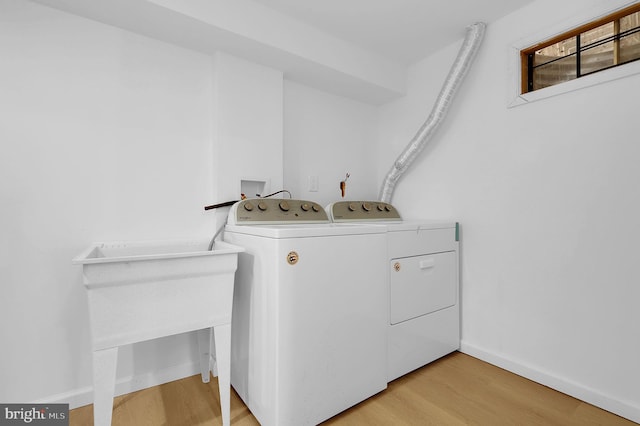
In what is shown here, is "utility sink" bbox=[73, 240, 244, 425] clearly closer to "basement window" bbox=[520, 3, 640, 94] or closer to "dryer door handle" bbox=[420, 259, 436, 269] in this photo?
"dryer door handle" bbox=[420, 259, 436, 269]

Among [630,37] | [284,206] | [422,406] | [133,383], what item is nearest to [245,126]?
[284,206]

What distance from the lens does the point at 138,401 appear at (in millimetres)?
1396

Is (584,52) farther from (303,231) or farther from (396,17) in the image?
(303,231)

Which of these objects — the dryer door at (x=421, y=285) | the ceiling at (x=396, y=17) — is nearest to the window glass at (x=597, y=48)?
the ceiling at (x=396, y=17)

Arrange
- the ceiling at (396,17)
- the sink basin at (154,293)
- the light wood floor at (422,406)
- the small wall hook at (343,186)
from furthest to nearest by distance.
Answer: the small wall hook at (343,186) < the ceiling at (396,17) < the light wood floor at (422,406) < the sink basin at (154,293)

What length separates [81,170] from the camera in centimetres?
141

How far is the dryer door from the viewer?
152cm

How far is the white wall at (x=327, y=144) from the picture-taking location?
7.02 ft

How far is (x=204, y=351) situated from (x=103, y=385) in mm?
620

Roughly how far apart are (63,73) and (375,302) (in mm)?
1841

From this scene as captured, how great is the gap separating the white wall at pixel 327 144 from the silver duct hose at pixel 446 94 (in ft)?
1.29

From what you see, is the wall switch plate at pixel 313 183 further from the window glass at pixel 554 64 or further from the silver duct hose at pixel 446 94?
the window glass at pixel 554 64

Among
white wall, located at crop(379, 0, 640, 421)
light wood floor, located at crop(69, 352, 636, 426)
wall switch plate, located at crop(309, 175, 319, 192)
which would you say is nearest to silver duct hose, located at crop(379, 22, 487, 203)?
white wall, located at crop(379, 0, 640, 421)

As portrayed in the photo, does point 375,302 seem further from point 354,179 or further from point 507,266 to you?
point 354,179
